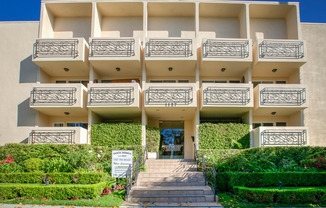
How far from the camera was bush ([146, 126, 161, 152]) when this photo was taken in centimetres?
2025

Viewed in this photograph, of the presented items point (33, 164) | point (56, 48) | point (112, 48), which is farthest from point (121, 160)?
point (56, 48)

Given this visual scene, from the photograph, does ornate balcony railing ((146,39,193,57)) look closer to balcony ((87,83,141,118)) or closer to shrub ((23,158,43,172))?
balcony ((87,83,141,118))

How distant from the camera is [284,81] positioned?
22.8 meters

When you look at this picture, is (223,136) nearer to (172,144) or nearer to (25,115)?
(172,144)

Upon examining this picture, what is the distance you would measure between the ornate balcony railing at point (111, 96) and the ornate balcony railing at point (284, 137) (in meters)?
8.81

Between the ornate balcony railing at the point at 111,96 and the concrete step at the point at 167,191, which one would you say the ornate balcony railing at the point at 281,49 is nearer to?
the ornate balcony railing at the point at 111,96

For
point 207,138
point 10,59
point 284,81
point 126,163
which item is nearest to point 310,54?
point 284,81

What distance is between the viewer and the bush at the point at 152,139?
66.4 ft

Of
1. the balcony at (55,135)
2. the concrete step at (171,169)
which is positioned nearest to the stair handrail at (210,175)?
the concrete step at (171,169)

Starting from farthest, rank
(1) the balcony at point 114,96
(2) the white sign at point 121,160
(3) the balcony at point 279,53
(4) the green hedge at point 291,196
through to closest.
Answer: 1. (3) the balcony at point 279,53
2. (1) the balcony at point 114,96
3. (2) the white sign at point 121,160
4. (4) the green hedge at point 291,196

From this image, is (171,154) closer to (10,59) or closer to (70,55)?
(70,55)

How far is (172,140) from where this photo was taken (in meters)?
23.1

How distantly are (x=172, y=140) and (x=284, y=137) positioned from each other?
808cm

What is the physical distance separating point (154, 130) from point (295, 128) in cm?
922
